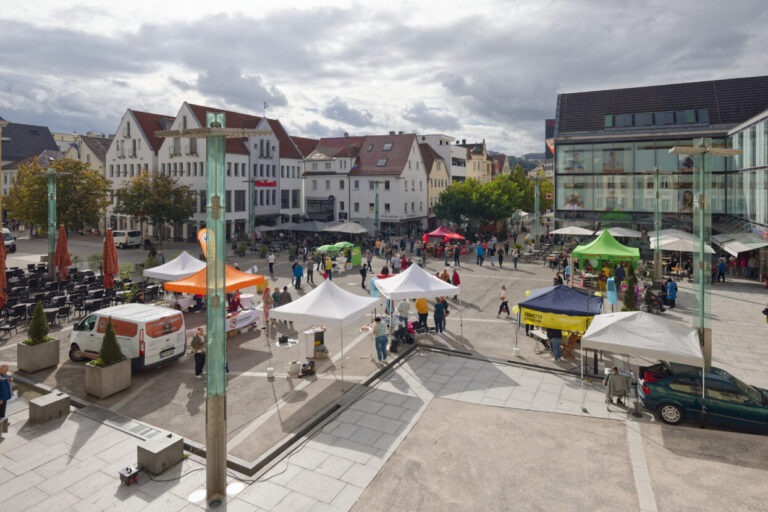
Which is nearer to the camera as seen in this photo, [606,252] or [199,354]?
[199,354]

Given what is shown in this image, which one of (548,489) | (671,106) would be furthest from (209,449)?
(671,106)

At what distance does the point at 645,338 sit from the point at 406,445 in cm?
627

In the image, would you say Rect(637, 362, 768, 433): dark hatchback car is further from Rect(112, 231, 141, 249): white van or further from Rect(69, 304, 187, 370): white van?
Rect(112, 231, 141, 249): white van

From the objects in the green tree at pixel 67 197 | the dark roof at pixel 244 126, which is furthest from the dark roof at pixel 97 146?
the green tree at pixel 67 197

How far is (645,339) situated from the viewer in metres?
11.7

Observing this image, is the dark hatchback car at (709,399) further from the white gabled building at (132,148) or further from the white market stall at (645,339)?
the white gabled building at (132,148)

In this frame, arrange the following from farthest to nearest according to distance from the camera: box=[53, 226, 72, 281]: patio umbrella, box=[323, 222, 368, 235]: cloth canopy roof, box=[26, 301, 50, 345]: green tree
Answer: box=[323, 222, 368, 235]: cloth canopy roof < box=[53, 226, 72, 281]: patio umbrella < box=[26, 301, 50, 345]: green tree

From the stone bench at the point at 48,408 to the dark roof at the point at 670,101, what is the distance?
4523 cm

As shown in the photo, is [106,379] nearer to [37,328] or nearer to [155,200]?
→ [37,328]

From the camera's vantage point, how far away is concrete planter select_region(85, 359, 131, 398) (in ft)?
39.3

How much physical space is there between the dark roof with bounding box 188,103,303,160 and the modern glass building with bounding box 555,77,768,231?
30291 mm

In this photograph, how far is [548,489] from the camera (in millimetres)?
8383

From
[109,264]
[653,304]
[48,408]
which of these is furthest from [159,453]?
[653,304]

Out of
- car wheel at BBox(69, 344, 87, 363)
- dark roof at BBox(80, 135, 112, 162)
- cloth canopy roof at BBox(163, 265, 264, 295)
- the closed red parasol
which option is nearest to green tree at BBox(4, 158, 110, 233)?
dark roof at BBox(80, 135, 112, 162)
